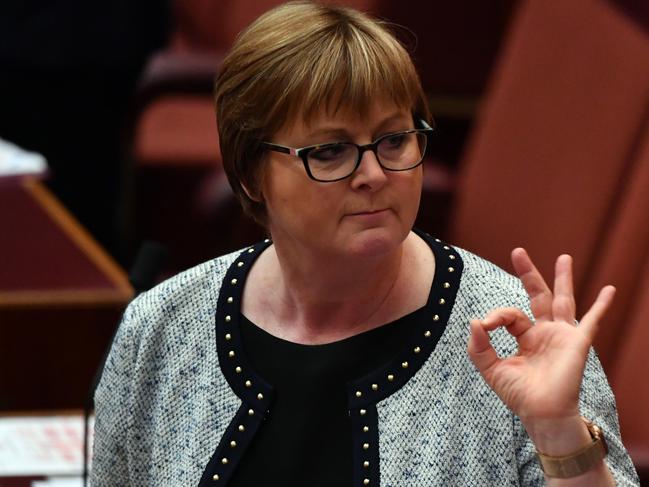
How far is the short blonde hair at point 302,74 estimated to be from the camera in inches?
47.9

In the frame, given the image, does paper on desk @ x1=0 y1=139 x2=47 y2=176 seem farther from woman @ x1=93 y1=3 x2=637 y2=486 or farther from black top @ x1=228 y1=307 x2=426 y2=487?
black top @ x1=228 y1=307 x2=426 y2=487

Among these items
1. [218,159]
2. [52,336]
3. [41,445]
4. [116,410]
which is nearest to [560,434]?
[116,410]

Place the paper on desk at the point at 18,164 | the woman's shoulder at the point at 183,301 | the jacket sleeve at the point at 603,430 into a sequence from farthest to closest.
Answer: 1. the paper on desk at the point at 18,164
2. the woman's shoulder at the point at 183,301
3. the jacket sleeve at the point at 603,430

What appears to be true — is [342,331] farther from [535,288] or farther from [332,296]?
[535,288]

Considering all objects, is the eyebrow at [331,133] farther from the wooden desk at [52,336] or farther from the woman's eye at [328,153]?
the wooden desk at [52,336]

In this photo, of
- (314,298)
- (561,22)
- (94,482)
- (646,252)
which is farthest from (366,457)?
(561,22)

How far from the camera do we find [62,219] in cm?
249

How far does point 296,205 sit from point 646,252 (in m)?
0.57

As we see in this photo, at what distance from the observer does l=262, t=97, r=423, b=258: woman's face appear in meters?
1.22

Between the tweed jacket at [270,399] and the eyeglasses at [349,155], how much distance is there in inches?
5.4

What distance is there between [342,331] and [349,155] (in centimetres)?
19

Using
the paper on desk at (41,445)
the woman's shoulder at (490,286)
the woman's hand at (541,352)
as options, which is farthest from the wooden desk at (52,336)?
the woman's hand at (541,352)

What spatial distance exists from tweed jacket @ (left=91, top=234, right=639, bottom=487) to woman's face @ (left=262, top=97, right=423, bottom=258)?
0.11m

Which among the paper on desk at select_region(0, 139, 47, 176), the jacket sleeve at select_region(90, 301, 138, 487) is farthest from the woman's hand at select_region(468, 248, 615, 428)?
the paper on desk at select_region(0, 139, 47, 176)
